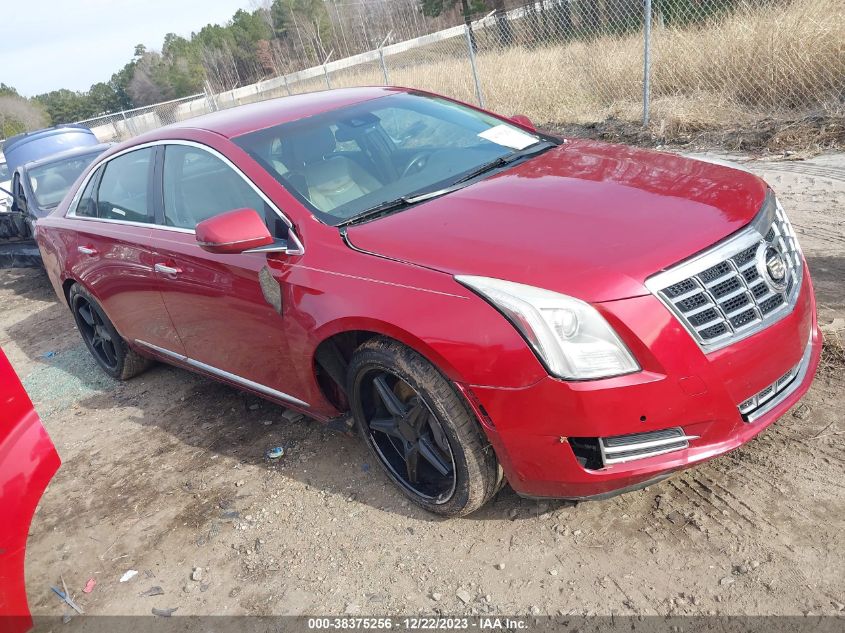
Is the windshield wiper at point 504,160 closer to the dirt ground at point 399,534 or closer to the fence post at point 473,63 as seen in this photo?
the dirt ground at point 399,534

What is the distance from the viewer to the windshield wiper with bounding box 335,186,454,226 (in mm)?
2846

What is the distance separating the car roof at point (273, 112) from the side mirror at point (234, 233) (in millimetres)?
734

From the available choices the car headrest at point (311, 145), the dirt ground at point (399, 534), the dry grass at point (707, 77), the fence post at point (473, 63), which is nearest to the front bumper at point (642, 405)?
the dirt ground at point (399, 534)

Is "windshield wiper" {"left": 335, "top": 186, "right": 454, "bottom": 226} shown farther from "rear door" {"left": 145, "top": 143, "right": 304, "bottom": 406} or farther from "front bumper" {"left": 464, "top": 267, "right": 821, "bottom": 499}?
"front bumper" {"left": 464, "top": 267, "right": 821, "bottom": 499}

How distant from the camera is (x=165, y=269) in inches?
142

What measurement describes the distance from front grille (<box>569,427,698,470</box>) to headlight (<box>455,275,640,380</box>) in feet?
0.79

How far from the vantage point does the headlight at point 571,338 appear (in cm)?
211

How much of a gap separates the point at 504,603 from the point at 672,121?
7.26m

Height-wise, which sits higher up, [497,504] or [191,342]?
[191,342]

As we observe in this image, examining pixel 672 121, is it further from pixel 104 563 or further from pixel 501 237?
pixel 104 563

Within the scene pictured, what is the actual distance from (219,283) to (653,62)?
810 cm

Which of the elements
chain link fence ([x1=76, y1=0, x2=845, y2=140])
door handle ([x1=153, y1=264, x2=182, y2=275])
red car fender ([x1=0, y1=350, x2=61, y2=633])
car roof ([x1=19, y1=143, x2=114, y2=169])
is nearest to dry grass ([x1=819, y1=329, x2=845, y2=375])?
door handle ([x1=153, y1=264, x2=182, y2=275])

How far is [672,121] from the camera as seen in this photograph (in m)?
8.09

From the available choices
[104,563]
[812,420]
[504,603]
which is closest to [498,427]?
[504,603]
